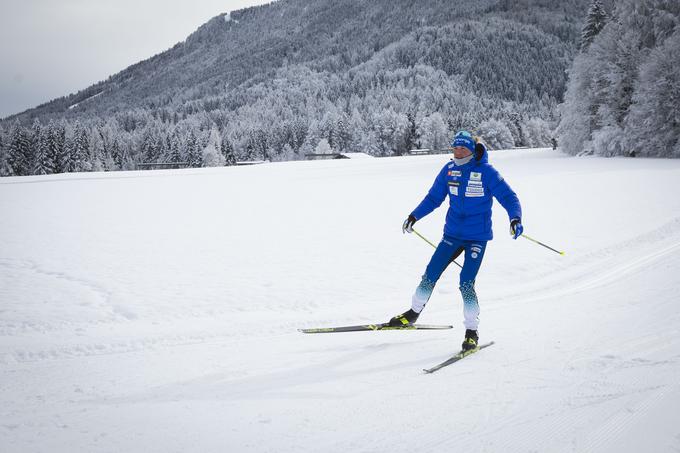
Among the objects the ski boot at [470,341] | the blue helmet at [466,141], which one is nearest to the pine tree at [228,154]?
the blue helmet at [466,141]

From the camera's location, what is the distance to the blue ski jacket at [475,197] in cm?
428

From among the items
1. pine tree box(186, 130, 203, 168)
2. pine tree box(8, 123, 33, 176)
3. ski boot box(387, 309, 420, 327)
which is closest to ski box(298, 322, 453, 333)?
ski boot box(387, 309, 420, 327)

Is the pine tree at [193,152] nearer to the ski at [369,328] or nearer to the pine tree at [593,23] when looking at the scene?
the pine tree at [593,23]

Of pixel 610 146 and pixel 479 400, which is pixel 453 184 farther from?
pixel 610 146

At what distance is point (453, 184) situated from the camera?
4.46 m

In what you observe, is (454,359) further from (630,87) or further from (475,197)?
(630,87)

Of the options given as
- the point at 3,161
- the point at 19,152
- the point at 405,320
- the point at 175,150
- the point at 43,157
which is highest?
the point at 175,150

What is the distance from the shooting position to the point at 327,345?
4621 millimetres

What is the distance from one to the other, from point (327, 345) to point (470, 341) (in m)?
1.51

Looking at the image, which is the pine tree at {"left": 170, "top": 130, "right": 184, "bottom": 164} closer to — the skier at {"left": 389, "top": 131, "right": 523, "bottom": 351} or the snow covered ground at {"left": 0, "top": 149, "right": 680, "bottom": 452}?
the snow covered ground at {"left": 0, "top": 149, "right": 680, "bottom": 452}

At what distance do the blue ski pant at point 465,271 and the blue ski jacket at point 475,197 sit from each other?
90 millimetres

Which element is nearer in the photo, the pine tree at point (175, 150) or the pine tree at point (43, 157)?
the pine tree at point (43, 157)

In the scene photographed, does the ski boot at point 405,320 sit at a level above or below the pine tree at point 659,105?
below

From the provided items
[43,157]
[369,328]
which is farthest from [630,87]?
[43,157]
